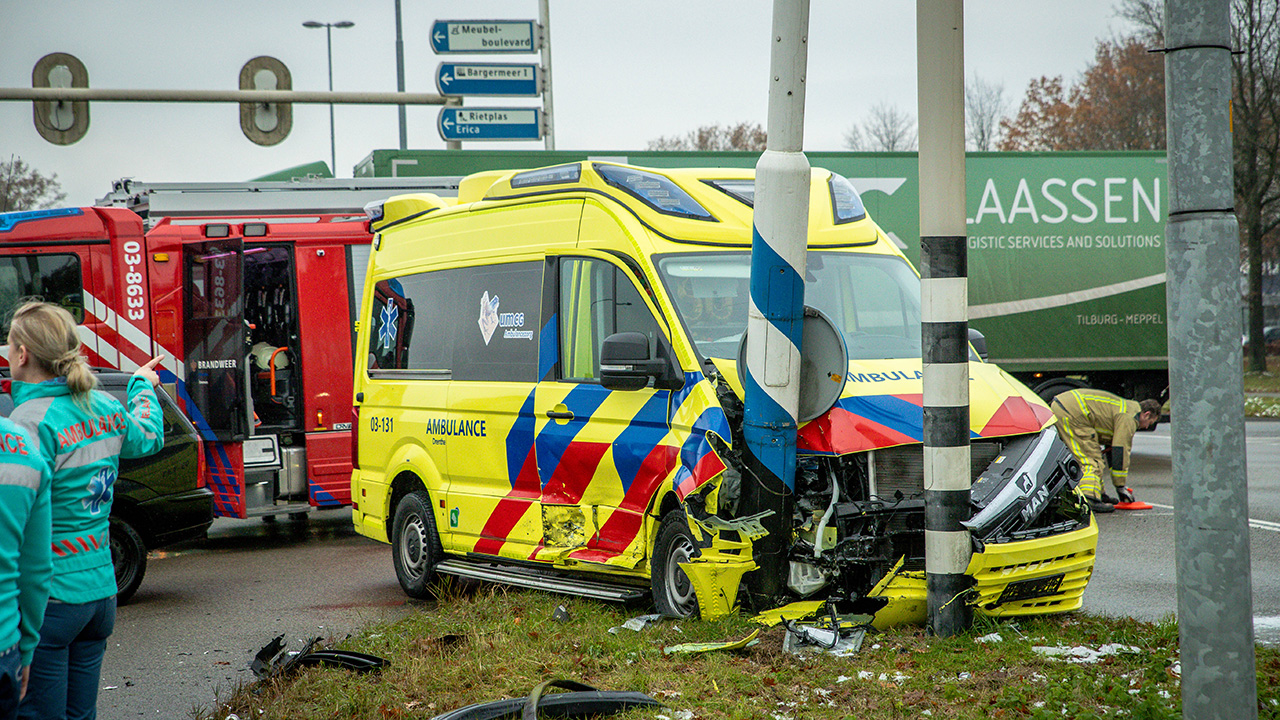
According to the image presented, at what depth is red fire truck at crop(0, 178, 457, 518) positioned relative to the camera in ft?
37.8

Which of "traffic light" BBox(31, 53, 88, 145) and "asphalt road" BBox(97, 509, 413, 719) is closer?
"asphalt road" BBox(97, 509, 413, 719)

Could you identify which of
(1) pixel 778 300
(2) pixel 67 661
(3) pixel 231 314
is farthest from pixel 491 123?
(2) pixel 67 661

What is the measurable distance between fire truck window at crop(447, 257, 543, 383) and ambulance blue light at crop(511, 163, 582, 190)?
0.54 m

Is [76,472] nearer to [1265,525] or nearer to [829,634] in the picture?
[829,634]

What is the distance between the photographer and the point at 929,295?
578cm

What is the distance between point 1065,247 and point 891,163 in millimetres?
2785

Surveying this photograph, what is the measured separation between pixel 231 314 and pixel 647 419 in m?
6.46

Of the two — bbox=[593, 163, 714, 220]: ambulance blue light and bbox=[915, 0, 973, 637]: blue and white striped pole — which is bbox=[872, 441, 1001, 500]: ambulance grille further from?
bbox=[593, 163, 714, 220]: ambulance blue light

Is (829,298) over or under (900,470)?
over

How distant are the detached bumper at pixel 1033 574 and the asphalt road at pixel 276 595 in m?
1.14

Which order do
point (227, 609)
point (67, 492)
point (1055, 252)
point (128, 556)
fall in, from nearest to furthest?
point (67, 492)
point (227, 609)
point (128, 556)
point (1055, 252)

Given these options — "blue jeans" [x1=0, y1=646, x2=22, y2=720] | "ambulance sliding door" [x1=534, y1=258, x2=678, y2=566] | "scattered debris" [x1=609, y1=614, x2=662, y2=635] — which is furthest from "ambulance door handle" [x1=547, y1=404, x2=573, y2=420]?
"blue jeans" [x1=0, y1=646, x2=22, y2=720]

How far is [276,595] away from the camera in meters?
8.98

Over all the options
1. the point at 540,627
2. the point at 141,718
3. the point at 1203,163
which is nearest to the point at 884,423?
the point at 540,627
